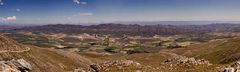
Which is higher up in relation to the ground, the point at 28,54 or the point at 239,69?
the point at 239,69

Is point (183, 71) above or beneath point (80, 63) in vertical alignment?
above

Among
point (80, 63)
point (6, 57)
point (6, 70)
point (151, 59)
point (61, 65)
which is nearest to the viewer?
point (6, 70)

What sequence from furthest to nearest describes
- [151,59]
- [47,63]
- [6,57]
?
[151,59] → [47,63] → [6,57]

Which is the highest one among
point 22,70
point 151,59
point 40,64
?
point 22,70

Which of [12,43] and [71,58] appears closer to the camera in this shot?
[12,43]

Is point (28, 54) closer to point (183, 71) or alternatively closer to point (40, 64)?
point (40, 64)

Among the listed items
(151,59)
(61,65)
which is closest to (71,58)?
(61,65)

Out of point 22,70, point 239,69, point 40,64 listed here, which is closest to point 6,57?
point 40,64

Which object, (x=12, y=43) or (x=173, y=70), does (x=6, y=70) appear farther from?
(x=12, y=43)

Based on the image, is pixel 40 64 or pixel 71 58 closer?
pixel 40 64
